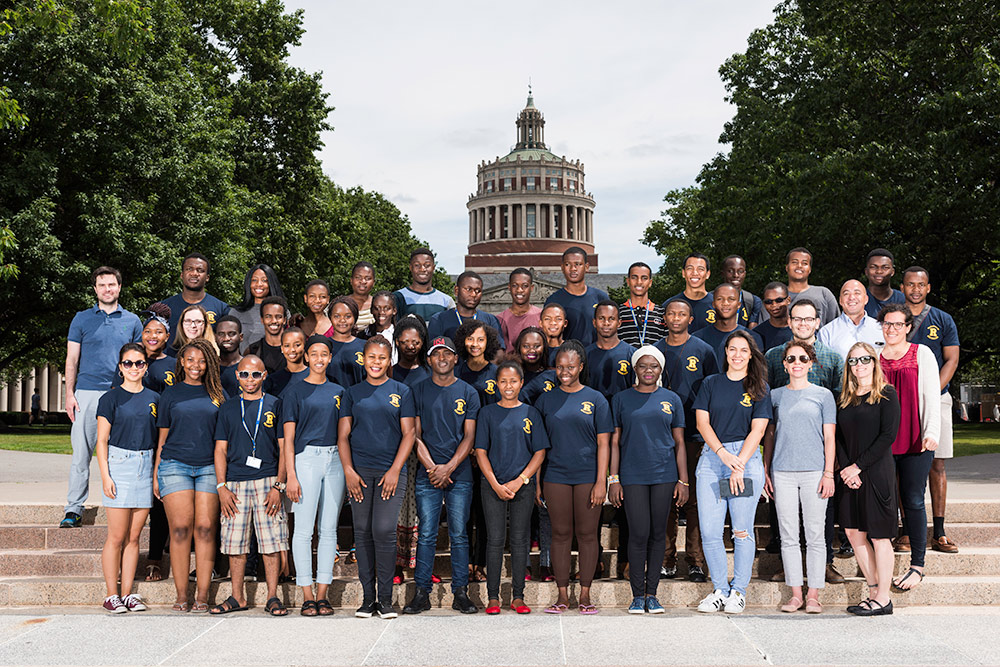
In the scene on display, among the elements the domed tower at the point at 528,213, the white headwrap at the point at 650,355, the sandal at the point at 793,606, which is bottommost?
the sandal at the point at 793,606

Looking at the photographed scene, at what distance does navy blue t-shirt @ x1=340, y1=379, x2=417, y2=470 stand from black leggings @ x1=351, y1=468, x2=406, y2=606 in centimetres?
11

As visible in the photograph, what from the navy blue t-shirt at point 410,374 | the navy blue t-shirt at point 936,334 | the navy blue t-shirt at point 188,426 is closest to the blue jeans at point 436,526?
the navy blue t-shirt at point 410,374

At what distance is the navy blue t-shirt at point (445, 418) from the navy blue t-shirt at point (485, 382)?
320 mm

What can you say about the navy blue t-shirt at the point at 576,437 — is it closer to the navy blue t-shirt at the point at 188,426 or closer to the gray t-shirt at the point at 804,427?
the gray t-shirt at the point at 804,427

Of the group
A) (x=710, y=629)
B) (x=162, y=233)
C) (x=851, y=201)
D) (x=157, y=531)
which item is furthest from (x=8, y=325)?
(x=710, y=629)

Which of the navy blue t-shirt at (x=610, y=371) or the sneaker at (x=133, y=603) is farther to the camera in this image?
the navy blue t-shirt at (x=610, y=371)

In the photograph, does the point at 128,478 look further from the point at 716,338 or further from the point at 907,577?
the point at 907,577

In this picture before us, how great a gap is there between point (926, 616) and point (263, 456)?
514 centimetres

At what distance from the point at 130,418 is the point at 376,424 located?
1895 millimetres

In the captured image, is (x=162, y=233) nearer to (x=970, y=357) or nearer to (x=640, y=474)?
(x=640, y=474)

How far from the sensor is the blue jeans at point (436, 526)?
23.0ft

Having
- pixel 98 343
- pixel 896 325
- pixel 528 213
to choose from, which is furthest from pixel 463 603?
pixel 528 213

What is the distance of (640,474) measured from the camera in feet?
22.6

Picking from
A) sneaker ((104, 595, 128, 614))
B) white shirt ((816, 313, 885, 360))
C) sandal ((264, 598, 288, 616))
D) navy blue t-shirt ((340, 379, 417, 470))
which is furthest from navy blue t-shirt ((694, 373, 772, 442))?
sneaker ((104, 595, 128, 614))
